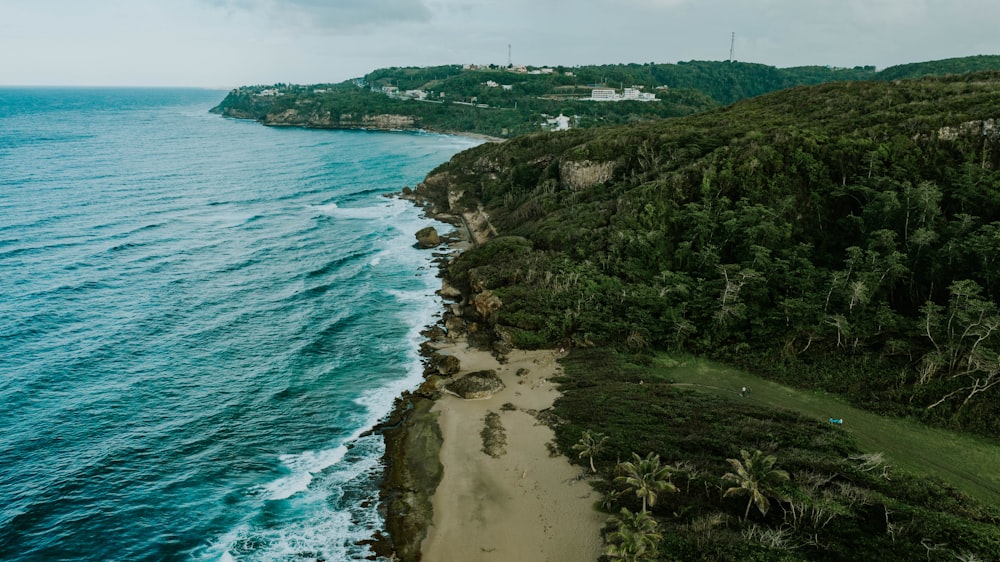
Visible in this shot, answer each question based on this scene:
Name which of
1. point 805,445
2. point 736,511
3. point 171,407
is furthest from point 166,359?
point 805,445

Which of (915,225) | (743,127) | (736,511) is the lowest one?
(736,511)

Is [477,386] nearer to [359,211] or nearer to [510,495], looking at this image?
[510,495]

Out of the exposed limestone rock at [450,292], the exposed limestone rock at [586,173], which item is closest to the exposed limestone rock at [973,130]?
the exposed limestone rock at [586,173]

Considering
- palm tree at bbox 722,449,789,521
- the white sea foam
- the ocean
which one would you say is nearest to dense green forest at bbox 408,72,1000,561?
palm tree at bbox 722,449,789,521

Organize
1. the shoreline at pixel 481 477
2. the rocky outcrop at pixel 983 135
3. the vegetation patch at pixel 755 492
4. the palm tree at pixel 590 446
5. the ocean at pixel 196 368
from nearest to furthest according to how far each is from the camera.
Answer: the vegetation patch at pixel 755 492, the shoreline at pixel 481 477, the ocean at pixel 196 368, the palm tree at pixel 590 446, the rocky outcrop at pixel 983 135

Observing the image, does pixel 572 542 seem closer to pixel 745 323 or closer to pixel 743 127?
pixel 745 323

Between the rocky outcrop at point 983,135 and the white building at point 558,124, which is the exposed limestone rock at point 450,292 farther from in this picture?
the white building at point 558,124

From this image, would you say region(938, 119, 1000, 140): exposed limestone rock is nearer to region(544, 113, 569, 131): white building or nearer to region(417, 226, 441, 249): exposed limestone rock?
region(417, 226, 441, 249): exposed limestone rock
